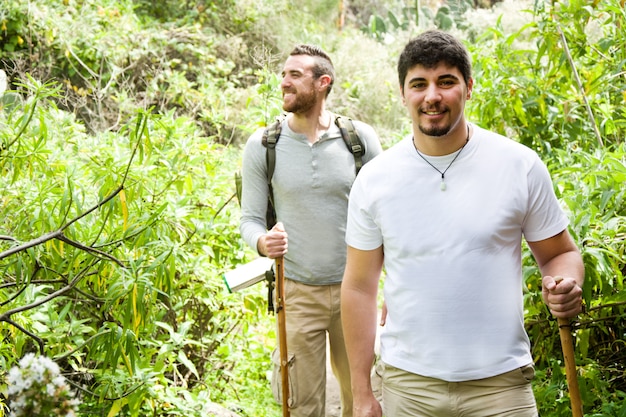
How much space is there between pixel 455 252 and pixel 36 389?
1470 mm

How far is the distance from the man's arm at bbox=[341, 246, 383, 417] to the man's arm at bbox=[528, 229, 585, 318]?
0.56m

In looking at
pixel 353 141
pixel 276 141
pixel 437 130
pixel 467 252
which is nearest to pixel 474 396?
pixel 467 252

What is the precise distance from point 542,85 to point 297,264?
194cm

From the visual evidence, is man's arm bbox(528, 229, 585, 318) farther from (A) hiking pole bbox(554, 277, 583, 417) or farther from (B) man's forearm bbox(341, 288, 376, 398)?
(B) man's forearm bbox(341, 288, 376, 398)

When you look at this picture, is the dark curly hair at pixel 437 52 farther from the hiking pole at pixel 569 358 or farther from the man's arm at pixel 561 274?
the hiking pole at pixel 569 358

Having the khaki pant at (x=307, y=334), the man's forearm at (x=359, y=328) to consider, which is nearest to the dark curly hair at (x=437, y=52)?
the man's forearm at (x=359, y=328)

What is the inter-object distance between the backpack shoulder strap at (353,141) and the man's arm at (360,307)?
1.24 m

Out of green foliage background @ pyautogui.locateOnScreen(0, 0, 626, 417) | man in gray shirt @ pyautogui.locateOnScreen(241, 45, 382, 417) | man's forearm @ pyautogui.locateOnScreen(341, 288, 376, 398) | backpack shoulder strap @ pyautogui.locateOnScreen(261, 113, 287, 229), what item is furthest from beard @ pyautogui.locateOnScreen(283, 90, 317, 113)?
man's forearm @ pyautogui.locateOnScreen(341, 288, 376, 398)

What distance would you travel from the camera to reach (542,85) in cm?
463

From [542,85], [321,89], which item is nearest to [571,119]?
[542,85]

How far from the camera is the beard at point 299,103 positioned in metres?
3.93

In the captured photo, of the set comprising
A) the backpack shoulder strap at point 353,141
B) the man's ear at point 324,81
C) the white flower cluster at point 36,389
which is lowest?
the white flower cluster at point 36,389

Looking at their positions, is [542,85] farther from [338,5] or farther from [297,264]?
[338,5]

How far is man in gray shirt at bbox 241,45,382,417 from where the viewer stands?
3836 mm
